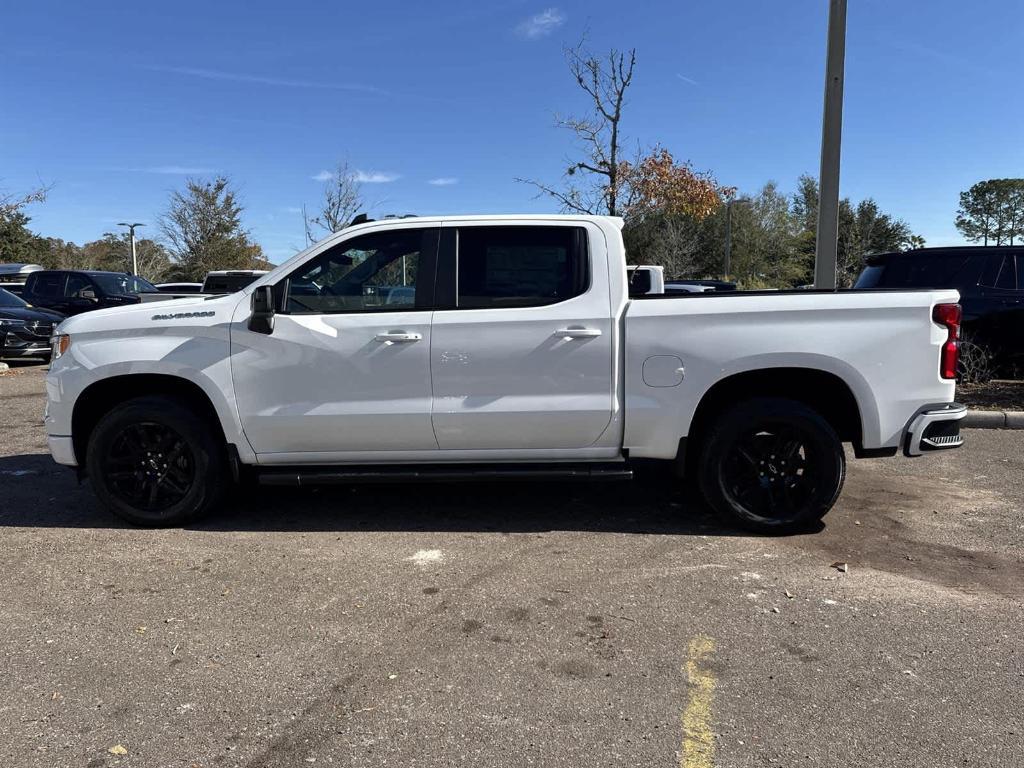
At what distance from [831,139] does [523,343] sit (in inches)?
233

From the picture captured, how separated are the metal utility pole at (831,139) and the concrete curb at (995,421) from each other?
2.04 m

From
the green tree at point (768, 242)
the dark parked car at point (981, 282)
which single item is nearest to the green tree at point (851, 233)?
the green tree at point (768, 242)

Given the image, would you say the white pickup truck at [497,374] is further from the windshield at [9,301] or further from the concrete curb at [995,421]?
the windshield at [9,301]

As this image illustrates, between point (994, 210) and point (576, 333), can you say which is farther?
point (994, 210)

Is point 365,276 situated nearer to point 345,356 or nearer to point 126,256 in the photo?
point 345,356

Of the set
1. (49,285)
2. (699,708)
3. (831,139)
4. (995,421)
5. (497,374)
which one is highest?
(831,139)

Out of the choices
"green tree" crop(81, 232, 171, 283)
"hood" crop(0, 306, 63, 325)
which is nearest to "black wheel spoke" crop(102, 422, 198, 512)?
"hood" crop(0, 306, 63, 325)

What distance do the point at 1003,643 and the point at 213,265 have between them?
3559 cm

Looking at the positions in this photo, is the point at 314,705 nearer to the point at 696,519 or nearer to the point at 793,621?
the point at 793,621

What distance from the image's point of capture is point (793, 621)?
3459mm

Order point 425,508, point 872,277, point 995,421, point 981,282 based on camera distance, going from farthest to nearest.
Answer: point 872,277
point 981,282
point 995,421
point 425,508

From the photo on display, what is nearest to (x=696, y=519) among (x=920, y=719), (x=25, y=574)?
(x=920, y=719)

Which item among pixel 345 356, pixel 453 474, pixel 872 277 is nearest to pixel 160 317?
pixel 345 356

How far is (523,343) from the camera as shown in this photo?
4.46 m
